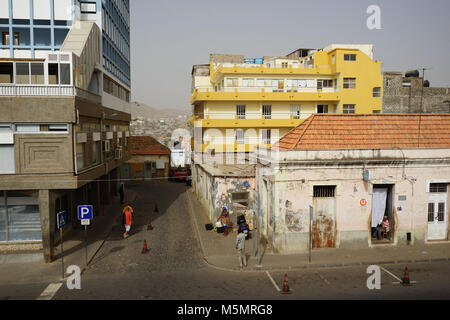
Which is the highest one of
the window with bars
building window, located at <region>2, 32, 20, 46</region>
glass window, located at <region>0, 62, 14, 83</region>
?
building window, located at <region>2, 32, 20, 46</region>

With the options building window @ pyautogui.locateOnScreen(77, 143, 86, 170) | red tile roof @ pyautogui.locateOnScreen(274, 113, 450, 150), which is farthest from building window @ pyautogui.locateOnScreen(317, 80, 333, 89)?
building window @ pyautogui.locateOnScreen(77, 143, 86, 170)

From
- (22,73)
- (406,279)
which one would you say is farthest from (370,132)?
(22,73)

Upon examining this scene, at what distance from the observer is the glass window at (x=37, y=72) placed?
1691 centimetres

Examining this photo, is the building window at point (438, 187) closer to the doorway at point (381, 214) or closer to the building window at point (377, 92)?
the doorway at point (381, 214)

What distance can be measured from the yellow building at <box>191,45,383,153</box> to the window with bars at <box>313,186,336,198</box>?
18.1 meters

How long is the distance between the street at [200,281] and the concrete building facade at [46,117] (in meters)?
3.25

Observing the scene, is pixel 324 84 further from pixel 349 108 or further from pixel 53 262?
pixel 53 262

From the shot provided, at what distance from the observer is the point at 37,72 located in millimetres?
17016

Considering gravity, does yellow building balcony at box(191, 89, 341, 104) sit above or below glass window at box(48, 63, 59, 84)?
above

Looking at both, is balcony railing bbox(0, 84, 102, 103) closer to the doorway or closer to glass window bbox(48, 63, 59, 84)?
glass window bbox(48, 63, 59, 84)

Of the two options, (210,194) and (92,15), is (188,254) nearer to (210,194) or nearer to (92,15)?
(210,194)

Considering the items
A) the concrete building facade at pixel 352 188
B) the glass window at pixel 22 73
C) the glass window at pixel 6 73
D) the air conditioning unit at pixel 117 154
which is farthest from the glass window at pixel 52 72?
the air conditioning unit at pixel 117 154

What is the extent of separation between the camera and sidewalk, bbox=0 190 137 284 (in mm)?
15055

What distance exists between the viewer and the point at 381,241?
722 inches
